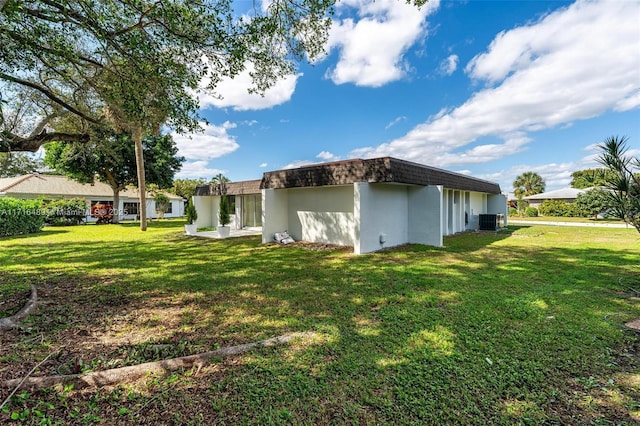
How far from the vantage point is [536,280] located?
→ 614cm

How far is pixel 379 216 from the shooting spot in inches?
410

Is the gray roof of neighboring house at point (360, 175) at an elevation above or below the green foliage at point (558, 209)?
above

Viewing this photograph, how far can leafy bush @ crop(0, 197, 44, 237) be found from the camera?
15.0m

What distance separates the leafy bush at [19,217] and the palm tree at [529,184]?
54.7 m

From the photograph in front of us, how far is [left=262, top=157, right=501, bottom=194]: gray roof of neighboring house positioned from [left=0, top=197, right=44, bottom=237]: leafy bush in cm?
1480

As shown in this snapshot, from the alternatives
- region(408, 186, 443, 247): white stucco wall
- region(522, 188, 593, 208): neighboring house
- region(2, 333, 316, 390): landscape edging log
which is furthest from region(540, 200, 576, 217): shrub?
region(2, 333, 316, 390): landscape edging log

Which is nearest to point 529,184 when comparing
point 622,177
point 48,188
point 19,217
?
point 622,177

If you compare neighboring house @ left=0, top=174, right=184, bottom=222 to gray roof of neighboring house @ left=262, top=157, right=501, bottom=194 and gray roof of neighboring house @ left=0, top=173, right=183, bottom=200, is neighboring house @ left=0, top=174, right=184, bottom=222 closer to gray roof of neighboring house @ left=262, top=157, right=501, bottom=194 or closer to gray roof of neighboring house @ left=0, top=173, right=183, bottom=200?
gray roof of neighboring house @ left=0, top=173, right=183, bottom=200

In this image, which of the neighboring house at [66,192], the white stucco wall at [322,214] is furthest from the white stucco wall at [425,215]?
the neighboring house at [66,192]

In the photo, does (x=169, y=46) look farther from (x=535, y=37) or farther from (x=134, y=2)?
(x=535, y=37)

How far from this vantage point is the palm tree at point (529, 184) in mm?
43062

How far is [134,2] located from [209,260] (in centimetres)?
653

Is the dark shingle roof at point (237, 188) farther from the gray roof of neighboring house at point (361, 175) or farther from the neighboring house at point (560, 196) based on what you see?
the neighboring house at point (560, 196)

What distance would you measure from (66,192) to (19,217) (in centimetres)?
1328
